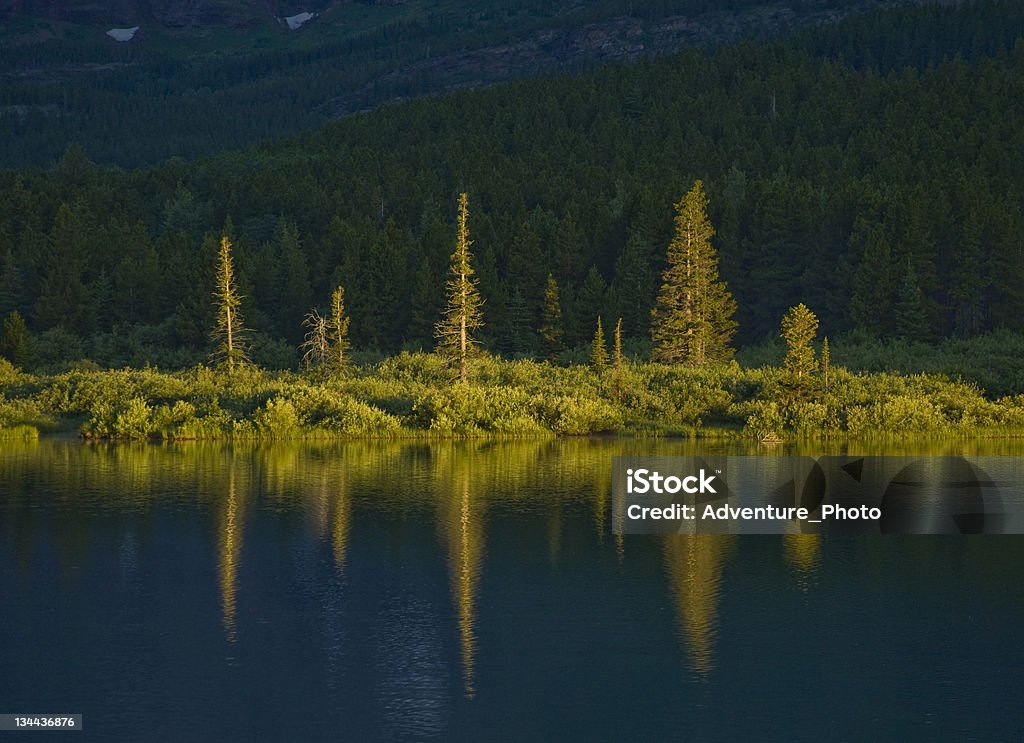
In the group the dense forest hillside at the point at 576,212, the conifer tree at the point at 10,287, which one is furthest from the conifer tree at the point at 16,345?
the conifer tree at the point at 10,287

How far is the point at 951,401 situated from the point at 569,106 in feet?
289

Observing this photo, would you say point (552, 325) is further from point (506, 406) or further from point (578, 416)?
point (578, 416)

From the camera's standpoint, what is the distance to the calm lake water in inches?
833

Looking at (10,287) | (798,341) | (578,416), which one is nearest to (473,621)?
(578,416)

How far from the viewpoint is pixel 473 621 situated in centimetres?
2630

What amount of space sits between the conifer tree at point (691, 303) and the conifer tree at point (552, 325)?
29.2ft

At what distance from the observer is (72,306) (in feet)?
294

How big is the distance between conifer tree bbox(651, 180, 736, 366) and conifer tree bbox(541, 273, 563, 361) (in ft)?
29.2

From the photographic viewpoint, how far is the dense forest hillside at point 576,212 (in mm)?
84688

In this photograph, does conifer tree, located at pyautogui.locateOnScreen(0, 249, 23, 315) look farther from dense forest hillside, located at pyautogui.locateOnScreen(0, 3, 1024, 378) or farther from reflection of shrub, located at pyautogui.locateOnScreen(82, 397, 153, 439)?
reflection of shrub, located at pyautogui.locateOnScreen(82, 397, 153, 439)

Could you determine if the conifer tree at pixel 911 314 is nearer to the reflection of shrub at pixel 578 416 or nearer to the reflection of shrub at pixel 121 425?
the reflection of shrub at pixel 578 416

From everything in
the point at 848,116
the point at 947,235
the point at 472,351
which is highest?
the point at 848,116

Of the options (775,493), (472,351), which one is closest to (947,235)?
(472,351)

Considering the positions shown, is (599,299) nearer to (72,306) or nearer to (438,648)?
(72,306)
